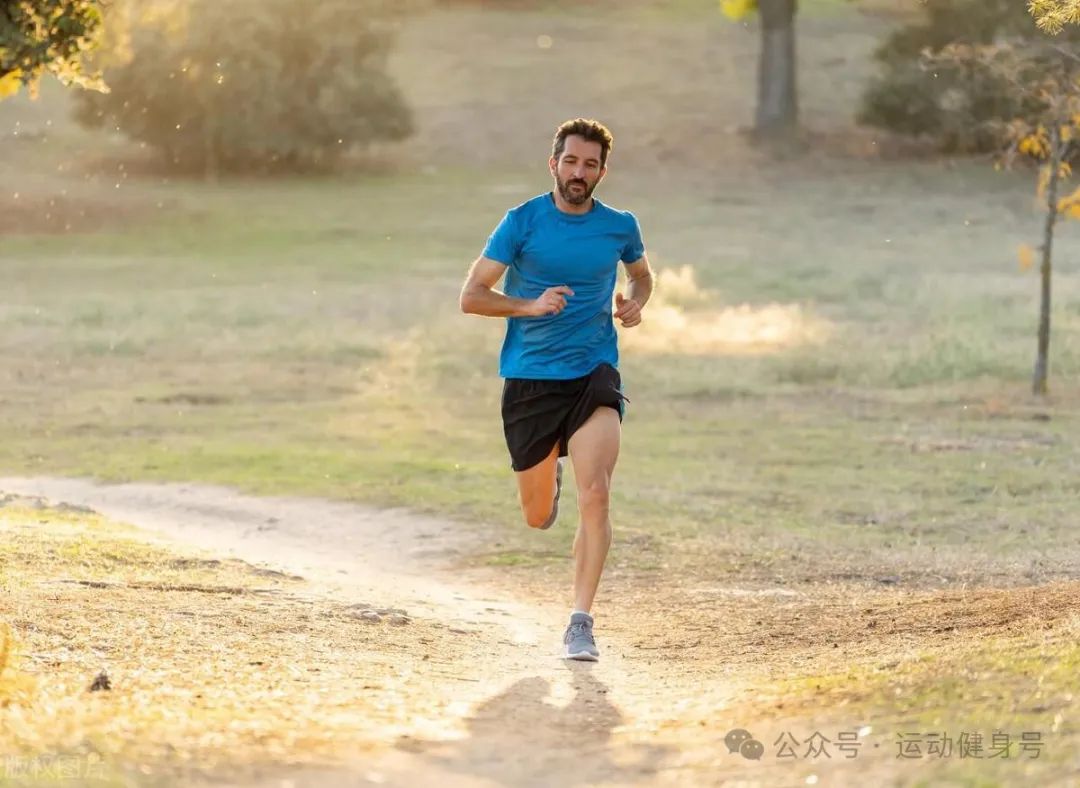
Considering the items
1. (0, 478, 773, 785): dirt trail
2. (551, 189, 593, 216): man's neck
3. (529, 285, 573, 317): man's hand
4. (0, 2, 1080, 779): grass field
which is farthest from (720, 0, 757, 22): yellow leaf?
(529, 285, 573, 317): man's hand

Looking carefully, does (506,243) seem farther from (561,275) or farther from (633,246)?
(633,246)

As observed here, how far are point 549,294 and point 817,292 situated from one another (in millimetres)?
22520

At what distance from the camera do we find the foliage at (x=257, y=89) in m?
43.1

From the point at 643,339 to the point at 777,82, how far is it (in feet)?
81.4

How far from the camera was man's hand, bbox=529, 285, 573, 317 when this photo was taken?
7.71 metres

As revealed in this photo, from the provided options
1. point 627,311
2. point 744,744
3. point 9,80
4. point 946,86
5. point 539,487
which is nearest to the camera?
point 744,744

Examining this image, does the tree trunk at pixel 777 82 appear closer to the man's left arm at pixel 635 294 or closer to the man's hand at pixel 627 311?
the man's left arm at pixel 635 294

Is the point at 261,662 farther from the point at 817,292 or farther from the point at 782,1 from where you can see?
the point at 782,1

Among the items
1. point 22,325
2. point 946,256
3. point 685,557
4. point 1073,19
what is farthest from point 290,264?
point 1073,19

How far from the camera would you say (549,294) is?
775 centimetres

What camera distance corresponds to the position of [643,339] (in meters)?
25.0

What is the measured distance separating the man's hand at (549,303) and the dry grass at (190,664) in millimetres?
1457

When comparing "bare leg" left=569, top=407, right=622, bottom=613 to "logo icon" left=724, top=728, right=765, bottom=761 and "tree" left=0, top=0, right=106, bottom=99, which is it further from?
"tree" left=0, top=0, right=106, bottom=99

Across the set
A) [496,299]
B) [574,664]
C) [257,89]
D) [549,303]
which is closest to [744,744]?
[574,664]
